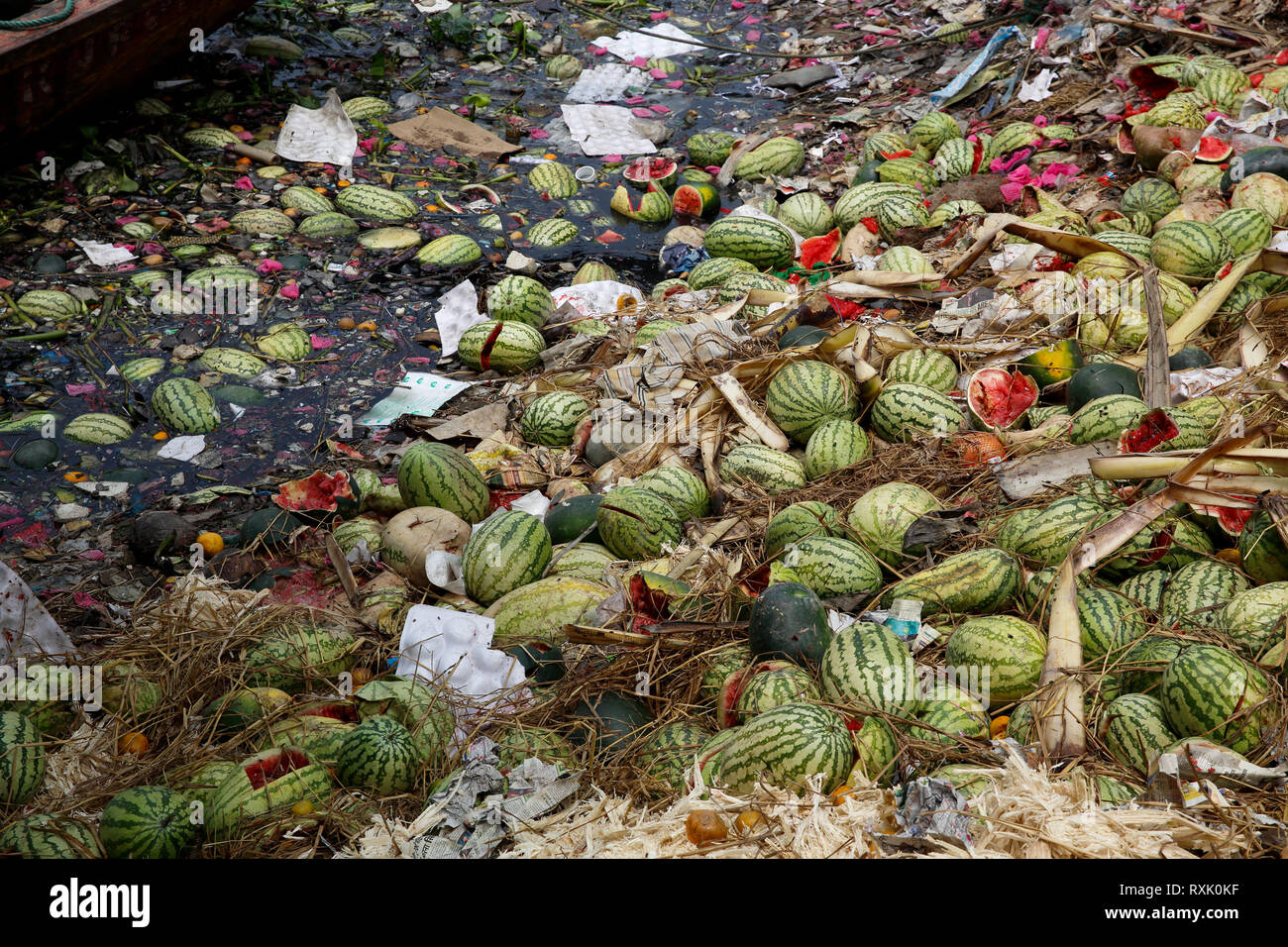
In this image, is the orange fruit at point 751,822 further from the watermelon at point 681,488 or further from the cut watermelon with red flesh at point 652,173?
the cut watermelon with red flesh at point 652,173

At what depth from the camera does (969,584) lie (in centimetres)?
280

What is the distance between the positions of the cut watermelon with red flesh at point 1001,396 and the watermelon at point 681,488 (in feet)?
3.57

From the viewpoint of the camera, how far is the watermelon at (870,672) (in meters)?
2.45

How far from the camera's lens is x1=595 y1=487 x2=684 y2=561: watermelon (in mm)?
3312

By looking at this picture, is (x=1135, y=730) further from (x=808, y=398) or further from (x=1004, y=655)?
(x=808, y=398)

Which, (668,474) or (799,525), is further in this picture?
(668,474)

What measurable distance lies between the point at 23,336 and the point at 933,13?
7.55m

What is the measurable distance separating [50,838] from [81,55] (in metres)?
5.03

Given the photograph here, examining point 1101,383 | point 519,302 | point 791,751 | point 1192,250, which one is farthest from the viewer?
point 519,302

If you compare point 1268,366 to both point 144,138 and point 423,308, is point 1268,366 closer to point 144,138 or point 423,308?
point 423,308

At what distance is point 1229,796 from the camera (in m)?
2.05

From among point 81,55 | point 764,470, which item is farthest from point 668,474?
point 81,55

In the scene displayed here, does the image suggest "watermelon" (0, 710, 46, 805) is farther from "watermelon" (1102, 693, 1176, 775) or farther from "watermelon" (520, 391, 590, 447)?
"watermelon" (1102, 693, 1176, 775)

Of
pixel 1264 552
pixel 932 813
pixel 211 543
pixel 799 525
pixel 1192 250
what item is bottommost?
pixel 211 543
